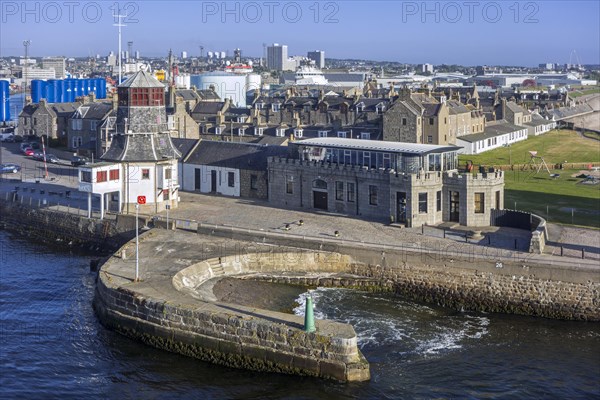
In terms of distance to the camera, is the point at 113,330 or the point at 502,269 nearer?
the point at 113,330

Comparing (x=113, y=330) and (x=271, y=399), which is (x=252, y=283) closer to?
(x=113, y=330)

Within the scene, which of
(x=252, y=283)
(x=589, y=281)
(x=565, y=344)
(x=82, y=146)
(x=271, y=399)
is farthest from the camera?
(x=82, y=146)

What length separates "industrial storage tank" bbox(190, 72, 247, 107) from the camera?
Result: 15488 centimetres

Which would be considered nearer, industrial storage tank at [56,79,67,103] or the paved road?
the paved road

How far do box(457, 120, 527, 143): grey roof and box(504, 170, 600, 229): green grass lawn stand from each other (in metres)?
19.7

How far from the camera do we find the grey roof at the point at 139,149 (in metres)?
59.2

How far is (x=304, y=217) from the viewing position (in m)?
55.6

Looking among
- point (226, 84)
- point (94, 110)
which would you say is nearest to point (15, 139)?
point (94, 110)

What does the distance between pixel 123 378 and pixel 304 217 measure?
79.3 feet

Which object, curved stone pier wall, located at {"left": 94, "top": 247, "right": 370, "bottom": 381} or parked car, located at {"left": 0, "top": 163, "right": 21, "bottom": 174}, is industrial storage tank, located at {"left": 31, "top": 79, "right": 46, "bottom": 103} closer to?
parked car, located at {"left": 0, "top": 163, "right": 21, "bottom": 174}

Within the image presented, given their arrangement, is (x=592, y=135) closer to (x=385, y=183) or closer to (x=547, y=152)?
(x=547, y=152)

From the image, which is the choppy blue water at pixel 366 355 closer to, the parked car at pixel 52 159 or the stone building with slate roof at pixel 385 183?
the stone building with slate roof at pixel 385 183

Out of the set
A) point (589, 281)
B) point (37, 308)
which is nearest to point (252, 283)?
point (37, 308)

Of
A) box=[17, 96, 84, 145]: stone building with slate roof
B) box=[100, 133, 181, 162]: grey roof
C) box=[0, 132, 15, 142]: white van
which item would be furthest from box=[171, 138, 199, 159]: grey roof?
box=[0, 132, 15, 142]: white van
